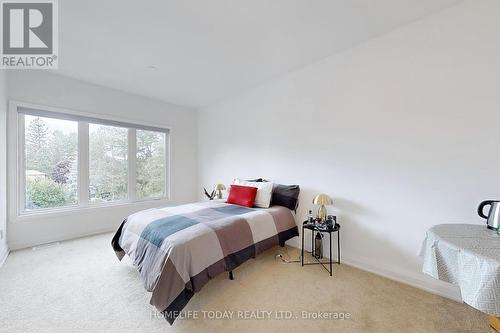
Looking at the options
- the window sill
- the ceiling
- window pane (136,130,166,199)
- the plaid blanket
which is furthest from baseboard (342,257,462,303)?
window pane (136,130,166,199)

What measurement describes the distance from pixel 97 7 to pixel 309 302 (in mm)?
3135

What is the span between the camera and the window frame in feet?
9.12

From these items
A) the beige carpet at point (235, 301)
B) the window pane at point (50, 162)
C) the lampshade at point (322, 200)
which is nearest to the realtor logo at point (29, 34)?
the window pane at point (50, 162)

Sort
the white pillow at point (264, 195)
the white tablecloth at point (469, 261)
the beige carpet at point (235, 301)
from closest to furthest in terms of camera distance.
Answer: the white tablecloth at point (469, 261), the beige carpet at point (235, 301), the white pillow at point (264, 195)

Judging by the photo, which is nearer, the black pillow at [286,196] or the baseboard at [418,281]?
the baseboard at [418,281]

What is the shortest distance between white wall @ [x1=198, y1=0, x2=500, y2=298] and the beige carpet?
13.6 inches

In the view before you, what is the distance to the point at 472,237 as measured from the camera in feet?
4.26

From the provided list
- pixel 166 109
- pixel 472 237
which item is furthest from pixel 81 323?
pixel 166 109

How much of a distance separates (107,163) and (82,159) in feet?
1.18

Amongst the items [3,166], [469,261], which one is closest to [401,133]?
[469,261]

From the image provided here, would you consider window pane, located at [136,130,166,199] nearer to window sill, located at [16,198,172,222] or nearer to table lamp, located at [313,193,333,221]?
window sill, located at [16,198,172,222]

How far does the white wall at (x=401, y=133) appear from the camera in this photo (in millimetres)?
1716

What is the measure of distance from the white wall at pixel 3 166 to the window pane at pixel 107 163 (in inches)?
36.8

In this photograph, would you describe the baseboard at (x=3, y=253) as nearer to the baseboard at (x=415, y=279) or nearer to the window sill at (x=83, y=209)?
the window sill at (x=83, y=209)
